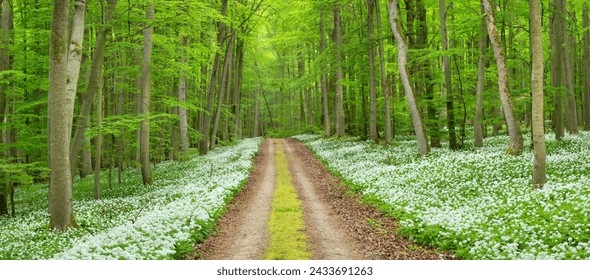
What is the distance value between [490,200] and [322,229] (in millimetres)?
4841

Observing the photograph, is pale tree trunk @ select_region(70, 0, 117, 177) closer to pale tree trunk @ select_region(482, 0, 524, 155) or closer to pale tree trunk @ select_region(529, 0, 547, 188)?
pale tree trunk @ select_region(529, 0, 547, 188)

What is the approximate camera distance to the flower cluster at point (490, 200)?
8812 mm

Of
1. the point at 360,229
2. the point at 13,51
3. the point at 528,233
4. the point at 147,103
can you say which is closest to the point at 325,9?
the point at 147,103

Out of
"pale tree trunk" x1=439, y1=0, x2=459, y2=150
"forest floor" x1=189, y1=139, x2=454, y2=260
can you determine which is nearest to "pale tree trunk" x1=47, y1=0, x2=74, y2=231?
"forest floor" x1=189, y1=139, x2=454, y2=260

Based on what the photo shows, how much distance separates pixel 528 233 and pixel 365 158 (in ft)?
51.6

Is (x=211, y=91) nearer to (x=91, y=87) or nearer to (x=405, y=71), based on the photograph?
(x=405, y=71)

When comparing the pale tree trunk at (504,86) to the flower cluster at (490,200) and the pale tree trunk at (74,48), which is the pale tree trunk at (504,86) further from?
the pale tree trunk at (74,48)


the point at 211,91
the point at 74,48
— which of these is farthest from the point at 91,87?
the point at 211,91

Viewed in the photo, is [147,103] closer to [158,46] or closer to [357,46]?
[158,46]

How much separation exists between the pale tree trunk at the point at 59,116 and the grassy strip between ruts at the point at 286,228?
238 inches

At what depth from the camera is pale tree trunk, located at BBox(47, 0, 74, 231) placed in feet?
39.4

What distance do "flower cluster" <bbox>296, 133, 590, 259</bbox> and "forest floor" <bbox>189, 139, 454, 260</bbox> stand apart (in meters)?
0.58

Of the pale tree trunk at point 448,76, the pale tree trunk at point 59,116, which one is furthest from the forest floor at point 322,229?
the pale tree trunk at point 448,76

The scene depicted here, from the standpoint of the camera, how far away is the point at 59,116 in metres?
12.1
